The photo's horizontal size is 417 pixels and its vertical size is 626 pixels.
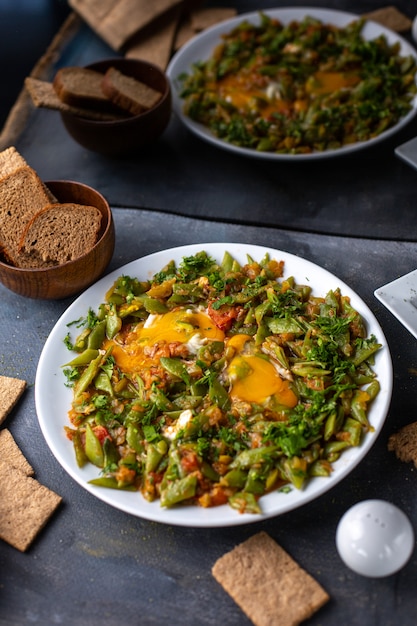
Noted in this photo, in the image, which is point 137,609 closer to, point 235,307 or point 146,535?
point 146,535

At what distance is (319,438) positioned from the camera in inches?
143

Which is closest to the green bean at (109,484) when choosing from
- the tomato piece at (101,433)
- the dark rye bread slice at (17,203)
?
the tomato piece at (101,433)

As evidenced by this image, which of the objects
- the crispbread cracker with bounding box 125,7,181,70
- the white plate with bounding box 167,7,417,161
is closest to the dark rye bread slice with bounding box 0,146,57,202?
the white plate with bounding box 167,7,417,161

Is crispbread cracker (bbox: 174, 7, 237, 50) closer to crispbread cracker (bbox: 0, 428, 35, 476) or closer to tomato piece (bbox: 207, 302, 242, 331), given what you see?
tomato piece (bbox: 207, 302, 242, 331)

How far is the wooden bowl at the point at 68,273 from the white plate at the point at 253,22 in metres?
1.34

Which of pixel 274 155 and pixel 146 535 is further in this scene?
pixel 274 155

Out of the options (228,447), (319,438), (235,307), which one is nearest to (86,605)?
(228,447)

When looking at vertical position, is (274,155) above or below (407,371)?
above

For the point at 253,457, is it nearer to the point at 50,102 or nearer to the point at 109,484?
the point at 109,484

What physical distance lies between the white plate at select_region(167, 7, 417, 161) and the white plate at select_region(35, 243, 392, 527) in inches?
45.8

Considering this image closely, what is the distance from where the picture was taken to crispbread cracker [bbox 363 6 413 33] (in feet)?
22.7

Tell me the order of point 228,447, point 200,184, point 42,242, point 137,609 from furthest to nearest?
point 200,184 < point 42,242 < point 228,447 < point 137,609

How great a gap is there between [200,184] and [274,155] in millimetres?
750

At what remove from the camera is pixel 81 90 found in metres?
5.42
